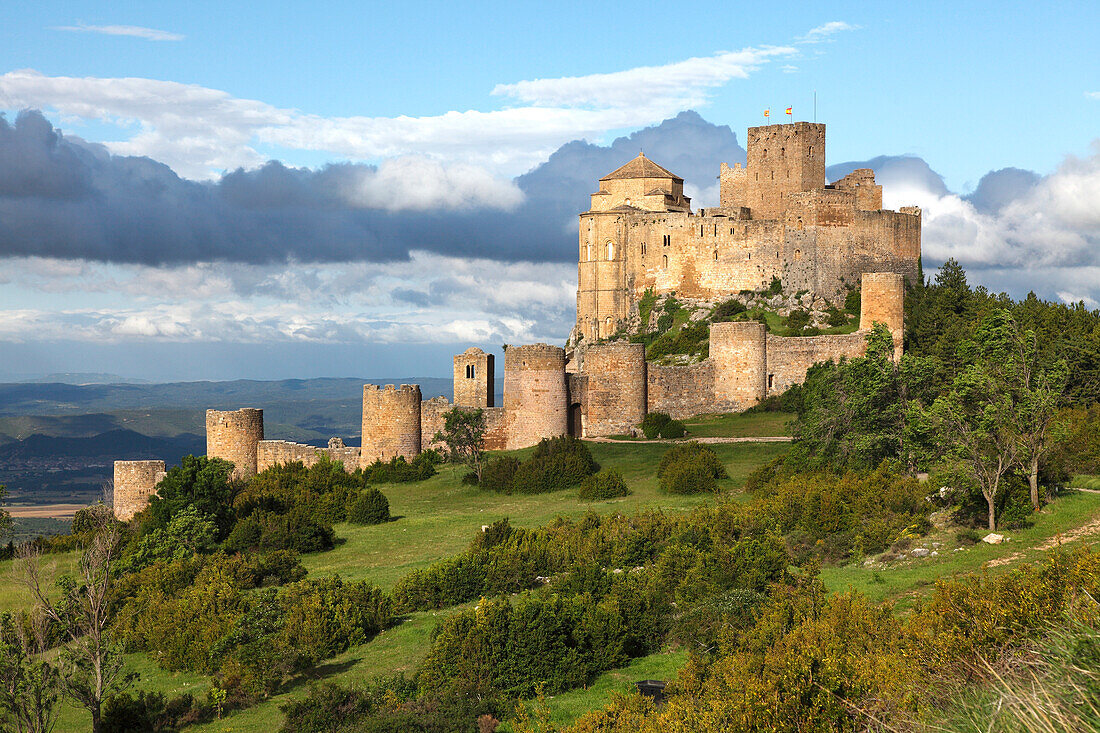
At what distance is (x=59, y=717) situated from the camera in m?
18.6

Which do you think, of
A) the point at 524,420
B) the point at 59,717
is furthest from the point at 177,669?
the point at 524,420

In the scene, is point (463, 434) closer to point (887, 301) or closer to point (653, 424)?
point (653, 424)

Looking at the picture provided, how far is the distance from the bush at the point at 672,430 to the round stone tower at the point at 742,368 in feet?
12.0

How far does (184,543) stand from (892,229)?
Answer: 41.1 m

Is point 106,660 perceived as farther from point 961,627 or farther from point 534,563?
point 961,627

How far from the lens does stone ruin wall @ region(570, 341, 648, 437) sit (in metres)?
41.2

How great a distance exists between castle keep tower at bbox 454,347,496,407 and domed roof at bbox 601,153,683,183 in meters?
19.7

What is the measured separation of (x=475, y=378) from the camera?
48.6 m

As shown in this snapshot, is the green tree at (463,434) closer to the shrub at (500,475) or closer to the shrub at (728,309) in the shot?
the shrub at (500,475)

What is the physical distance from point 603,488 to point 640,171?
35.8m

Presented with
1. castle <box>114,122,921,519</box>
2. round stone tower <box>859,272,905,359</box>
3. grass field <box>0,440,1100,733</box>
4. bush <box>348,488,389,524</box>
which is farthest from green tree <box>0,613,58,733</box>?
round stone tower <box>859,272,905,359</box>

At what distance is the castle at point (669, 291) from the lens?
40656 millimetres

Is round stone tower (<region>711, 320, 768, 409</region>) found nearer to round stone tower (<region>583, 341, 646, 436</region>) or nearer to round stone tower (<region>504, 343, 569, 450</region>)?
round stone tower (<region>583, 341, 646, 436</region>)

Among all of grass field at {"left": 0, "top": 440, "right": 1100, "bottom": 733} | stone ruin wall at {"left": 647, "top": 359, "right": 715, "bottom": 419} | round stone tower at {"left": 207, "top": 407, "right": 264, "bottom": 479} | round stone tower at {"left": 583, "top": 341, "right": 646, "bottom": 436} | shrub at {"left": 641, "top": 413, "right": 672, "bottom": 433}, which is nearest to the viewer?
grass field at {"left": 0, "top": 440, "right": 1100, "bottom": 733}
